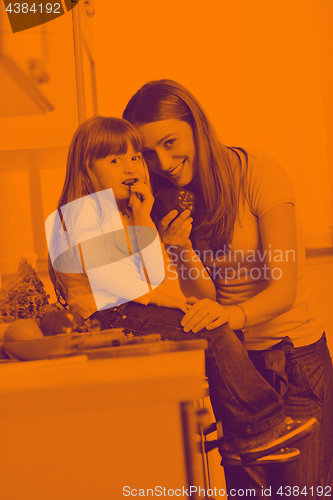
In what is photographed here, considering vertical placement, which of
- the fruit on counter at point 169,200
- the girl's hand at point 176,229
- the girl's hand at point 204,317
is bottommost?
the girl's hand at point 204,317

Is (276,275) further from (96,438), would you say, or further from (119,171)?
(96,438)

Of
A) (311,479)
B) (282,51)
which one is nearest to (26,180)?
(282,51)

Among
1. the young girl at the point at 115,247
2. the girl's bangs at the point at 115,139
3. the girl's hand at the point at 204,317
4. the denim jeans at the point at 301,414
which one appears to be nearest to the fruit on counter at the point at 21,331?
the young girl at the point at 115,247

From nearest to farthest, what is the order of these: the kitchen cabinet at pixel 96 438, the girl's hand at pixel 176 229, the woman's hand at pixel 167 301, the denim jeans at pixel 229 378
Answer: the kitchen cabinet at pixel 96 438 < the denim jeans at pixel 229 378 < the woman's hand at pixel 167 301 < the girl's hand at pixel 176 229

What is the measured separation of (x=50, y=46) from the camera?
0.94 metres

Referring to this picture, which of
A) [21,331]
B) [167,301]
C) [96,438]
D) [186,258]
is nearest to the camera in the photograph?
[96,438]

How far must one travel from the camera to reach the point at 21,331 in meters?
0.67

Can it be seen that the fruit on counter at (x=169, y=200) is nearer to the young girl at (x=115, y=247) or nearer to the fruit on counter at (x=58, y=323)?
the young girl at (x=115, y=247)

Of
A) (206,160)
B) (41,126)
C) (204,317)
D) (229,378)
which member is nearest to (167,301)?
(204,317)

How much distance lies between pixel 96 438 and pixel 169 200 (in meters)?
0.52

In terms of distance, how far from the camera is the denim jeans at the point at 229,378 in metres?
0.66

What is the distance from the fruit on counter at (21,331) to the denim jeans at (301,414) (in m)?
0.46

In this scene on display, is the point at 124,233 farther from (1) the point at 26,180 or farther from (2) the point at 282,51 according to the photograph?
(2) the point at 282,51

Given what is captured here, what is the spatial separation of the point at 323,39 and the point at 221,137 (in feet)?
1.08
